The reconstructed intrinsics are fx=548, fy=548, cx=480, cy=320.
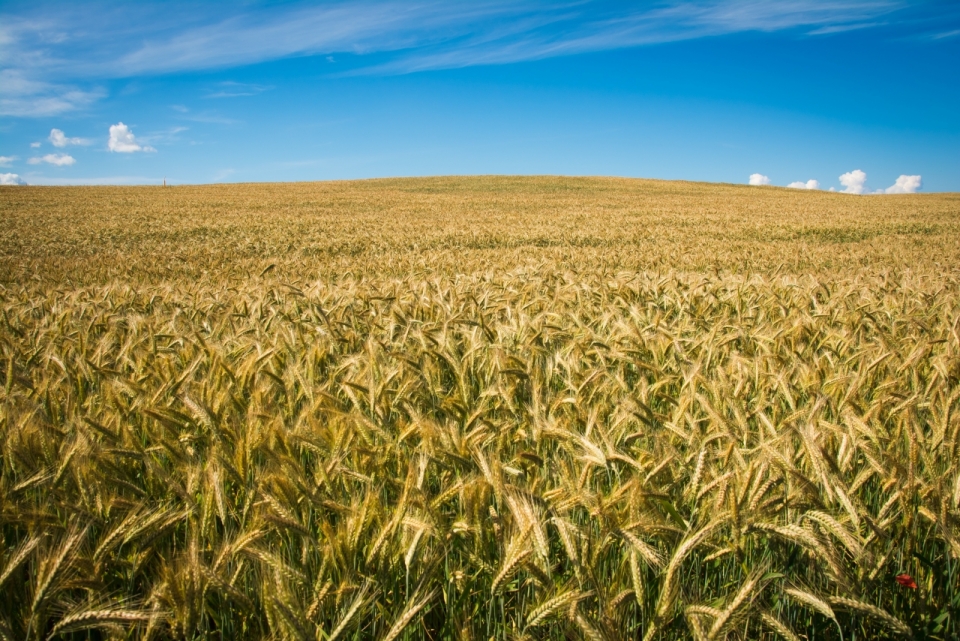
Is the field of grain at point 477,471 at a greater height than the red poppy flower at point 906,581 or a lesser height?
greater

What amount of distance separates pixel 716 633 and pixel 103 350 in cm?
269

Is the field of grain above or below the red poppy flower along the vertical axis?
above

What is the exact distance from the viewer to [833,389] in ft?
7.44

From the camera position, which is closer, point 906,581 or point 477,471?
point 906,581

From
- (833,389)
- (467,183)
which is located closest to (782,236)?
(833,389)

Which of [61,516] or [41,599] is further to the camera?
[61,516]

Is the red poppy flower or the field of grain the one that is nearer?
the field of grain

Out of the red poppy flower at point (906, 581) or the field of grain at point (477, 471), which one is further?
the red poppy flower at point (906, 581)

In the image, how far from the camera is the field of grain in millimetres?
1151

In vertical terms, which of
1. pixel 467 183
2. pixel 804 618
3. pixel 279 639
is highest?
pixel 467 183

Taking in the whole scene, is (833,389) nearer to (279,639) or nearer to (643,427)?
(643,427)

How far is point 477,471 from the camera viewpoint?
1.58 metres

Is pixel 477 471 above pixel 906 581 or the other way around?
above

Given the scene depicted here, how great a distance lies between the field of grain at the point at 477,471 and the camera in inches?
45.3
